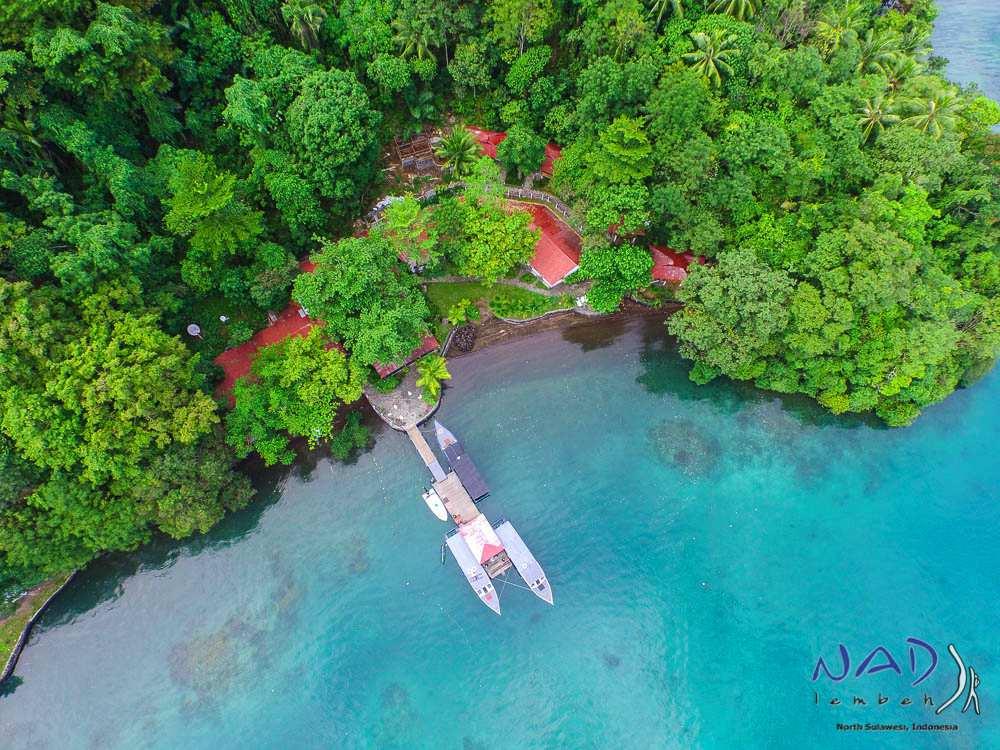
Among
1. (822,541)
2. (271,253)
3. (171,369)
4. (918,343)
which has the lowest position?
(822,541)

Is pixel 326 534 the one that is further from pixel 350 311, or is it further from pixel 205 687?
pixel 350 311

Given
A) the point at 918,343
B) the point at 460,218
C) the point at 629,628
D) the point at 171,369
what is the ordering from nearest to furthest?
the point at 171,369 → the point at 918,343 → the point at 629,628 → the point at 460,218

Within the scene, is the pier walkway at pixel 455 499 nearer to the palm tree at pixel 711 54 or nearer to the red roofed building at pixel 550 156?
the red roofed building at pixel 550 156

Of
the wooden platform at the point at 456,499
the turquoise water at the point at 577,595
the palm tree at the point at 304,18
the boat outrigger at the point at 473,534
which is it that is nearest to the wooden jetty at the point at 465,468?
the boat outrigger at the point at 473,534

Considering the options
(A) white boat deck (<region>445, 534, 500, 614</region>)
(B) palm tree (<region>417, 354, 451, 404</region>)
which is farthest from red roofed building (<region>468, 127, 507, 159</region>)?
(A) white boat deck (<region>445, 534, 500, 614</region>)

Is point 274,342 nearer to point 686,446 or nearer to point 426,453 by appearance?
point 426,453

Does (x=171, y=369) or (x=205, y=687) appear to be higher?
(x=171, y=369)

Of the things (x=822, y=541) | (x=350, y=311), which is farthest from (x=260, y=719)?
(x=822, y=541)
